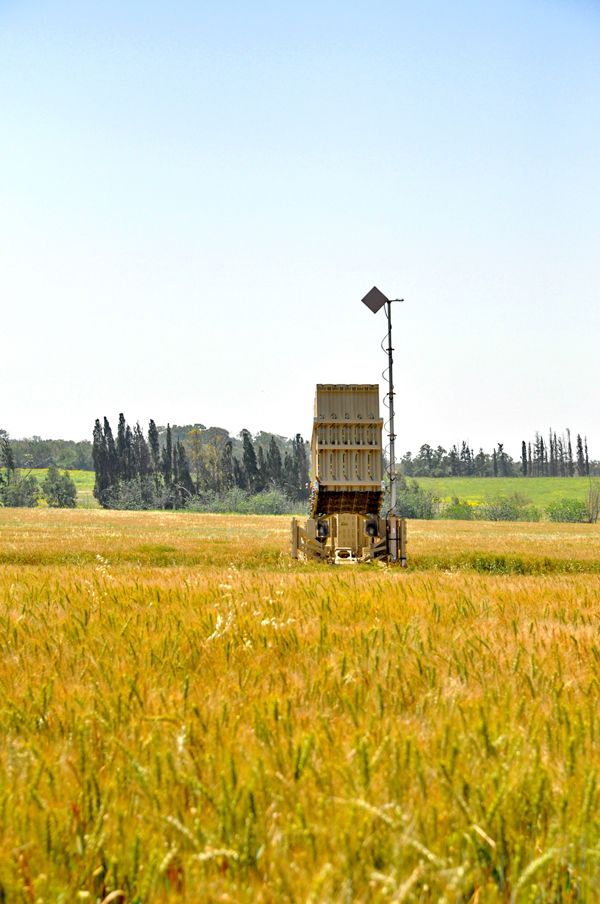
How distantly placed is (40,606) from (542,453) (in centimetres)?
20013

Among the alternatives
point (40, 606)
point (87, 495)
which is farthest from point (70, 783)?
point (87, 495)

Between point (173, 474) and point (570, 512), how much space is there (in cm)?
6819

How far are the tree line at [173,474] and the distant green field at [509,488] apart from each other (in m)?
33.5

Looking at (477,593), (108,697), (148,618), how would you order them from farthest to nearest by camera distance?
(477,593), (148,618), (108,697)

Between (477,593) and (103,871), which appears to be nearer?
(103,871)

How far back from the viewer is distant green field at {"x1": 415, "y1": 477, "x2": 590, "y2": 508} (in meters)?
140

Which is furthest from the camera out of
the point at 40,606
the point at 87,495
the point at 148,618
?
the point at 87,495

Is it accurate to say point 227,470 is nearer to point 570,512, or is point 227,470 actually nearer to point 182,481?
point 182,481

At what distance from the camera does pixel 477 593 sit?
674 centimetres

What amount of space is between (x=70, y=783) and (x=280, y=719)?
32.4 inches

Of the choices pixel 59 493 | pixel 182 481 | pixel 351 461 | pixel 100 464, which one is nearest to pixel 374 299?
pixel 351 461

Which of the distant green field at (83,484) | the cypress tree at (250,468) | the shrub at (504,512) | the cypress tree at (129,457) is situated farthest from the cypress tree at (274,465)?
the shrub at (504,512)

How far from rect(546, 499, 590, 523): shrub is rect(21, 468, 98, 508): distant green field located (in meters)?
74.9

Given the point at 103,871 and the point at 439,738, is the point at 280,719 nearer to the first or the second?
the point at 439,738
